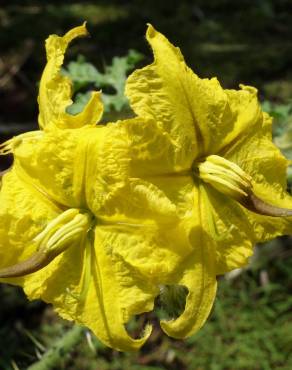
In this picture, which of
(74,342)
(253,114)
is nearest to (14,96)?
(74,342)

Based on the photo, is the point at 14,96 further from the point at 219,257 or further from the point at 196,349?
the point at 219,257

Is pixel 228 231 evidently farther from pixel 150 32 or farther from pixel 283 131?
pixel 283 131

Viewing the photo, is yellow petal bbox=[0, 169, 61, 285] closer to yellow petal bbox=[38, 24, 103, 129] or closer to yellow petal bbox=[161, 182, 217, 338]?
yellow petal bbox=[38, 24, 103, 129]

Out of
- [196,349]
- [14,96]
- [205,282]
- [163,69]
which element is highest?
[163,69]

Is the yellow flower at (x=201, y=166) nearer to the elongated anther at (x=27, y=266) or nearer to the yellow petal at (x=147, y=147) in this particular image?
the yellow petal at (x=147, y=147)

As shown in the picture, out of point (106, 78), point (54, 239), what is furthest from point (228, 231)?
point (106, 78)
